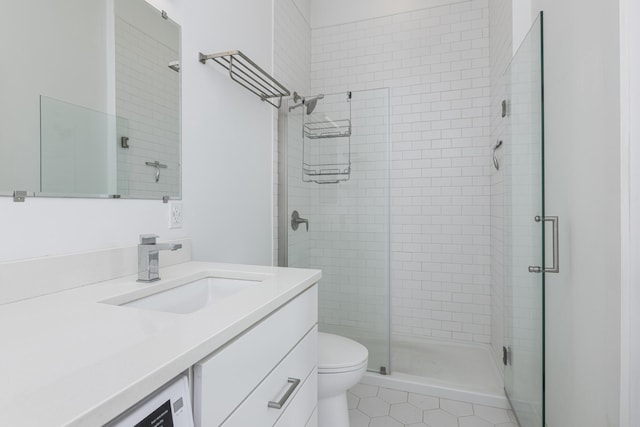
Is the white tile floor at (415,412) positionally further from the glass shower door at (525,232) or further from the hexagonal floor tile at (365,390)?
the glass shower door at (525,232)

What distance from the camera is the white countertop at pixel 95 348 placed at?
1.32 feet

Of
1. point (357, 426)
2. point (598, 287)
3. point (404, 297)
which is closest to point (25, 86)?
point (598, 287)

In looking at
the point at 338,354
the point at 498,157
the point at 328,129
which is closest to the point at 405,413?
the point at 338,354

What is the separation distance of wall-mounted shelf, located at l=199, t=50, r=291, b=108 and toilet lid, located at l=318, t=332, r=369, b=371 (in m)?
1.45

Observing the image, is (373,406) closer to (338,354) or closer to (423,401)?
(423,401)

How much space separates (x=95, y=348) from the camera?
22.3 inches

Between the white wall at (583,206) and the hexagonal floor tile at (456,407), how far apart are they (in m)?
0.46

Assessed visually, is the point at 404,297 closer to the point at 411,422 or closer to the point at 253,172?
the point at 411,422

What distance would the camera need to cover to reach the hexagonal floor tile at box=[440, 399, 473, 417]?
1907 millimetres

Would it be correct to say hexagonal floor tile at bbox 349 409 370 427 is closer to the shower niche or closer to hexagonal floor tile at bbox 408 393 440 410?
hexagonal floor tile at bbox 408 393 440 410

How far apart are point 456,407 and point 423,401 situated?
186 mm

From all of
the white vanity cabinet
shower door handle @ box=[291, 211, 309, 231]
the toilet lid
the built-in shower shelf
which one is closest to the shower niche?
the built-in shower shelf

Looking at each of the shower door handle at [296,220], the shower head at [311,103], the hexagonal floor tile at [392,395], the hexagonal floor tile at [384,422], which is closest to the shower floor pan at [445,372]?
the hexagonal floor tile at [392,395]

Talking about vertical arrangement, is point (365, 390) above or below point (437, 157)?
below
